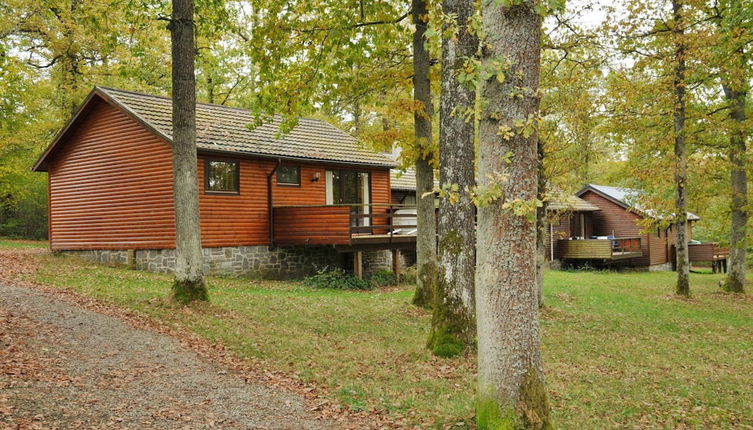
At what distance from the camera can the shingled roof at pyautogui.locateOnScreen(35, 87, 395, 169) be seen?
57.9ft

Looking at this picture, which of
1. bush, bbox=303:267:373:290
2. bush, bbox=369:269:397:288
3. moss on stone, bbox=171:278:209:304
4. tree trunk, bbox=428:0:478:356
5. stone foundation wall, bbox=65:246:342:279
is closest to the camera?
tree trunk, bbox=428:0:478:356

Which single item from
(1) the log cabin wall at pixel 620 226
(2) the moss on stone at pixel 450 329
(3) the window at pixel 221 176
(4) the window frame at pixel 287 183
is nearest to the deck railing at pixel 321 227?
(4) the window frame at pixel 287 183

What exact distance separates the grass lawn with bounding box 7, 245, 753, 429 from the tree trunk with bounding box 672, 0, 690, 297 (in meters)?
1.73

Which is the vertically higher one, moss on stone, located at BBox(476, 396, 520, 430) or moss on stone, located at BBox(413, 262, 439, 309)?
moss on stone, located at BBox(413, 262, 439, 309)

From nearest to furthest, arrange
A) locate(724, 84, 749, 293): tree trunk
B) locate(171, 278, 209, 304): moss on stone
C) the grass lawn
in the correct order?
the grass lawn
locate(171, 278, 209, 304): moss on stone
locate(724, 84, 749, 293): tree trunk

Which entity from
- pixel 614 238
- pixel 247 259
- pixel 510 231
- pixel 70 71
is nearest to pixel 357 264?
pixel 247 259

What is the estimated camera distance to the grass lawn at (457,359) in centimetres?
689

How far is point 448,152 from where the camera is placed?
8.95 m

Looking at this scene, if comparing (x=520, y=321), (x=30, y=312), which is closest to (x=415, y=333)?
(x=520, y=321)

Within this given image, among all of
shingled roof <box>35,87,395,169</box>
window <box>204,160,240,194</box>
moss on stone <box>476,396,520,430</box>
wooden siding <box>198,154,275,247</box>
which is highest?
shingled roof <box>35,87,395,169</box>

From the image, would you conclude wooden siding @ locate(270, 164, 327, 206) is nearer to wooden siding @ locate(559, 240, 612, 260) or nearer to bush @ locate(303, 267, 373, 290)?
bush @ locate(303, 267, 373, 290)

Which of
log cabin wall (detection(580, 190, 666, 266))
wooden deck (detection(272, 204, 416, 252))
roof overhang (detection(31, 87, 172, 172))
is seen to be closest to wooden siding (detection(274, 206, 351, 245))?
wooden deck (detection(272, 204, 416, 252))

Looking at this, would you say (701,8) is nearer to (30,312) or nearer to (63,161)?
(30,312)

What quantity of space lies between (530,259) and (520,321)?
21.1 inches
